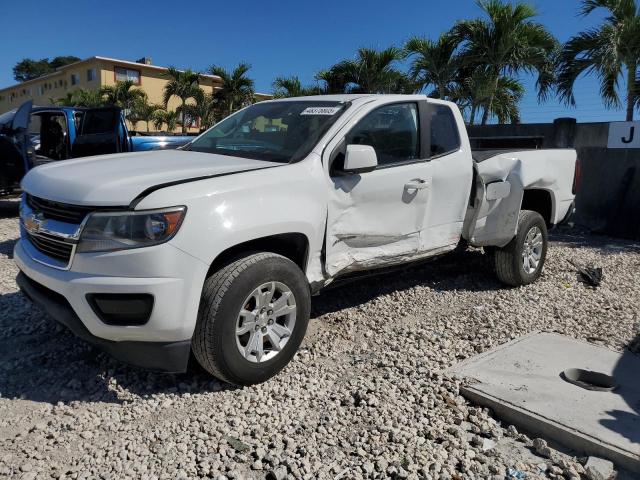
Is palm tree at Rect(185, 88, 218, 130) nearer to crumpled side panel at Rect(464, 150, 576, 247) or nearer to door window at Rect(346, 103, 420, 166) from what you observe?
crumpled side panel at Rect(464, 150, 576, 247)

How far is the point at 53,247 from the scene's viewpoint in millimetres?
3068

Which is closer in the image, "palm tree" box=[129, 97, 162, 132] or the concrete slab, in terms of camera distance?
the concrete slab

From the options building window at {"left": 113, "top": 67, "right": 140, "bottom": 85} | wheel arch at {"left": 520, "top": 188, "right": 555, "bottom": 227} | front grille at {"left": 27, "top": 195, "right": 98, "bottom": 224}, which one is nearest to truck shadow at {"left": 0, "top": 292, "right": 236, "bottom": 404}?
front grille at {"left": 27, "top": 195, "right": 98, "bottom": 224}

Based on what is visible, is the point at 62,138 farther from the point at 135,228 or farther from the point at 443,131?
the point at 135,228

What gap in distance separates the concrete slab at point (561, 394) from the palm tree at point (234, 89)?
78.4 feet

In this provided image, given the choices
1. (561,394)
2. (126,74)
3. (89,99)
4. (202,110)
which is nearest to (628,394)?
(561,394)

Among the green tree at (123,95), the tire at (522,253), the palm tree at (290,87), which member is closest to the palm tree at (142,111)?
the green tree at (123,95)

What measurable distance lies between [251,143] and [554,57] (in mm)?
12086

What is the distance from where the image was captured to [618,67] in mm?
11945

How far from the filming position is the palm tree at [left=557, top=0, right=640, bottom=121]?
1166 centimetres

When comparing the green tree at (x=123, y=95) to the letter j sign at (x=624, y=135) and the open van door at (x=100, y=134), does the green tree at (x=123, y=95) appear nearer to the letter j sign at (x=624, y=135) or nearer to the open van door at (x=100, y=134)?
the open van door at (x=100, y=134)

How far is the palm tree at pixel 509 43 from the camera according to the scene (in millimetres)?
13414

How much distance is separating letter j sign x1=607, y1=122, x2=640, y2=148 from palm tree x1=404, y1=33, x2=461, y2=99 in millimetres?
6249

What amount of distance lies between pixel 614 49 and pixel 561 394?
1123 centimetres
